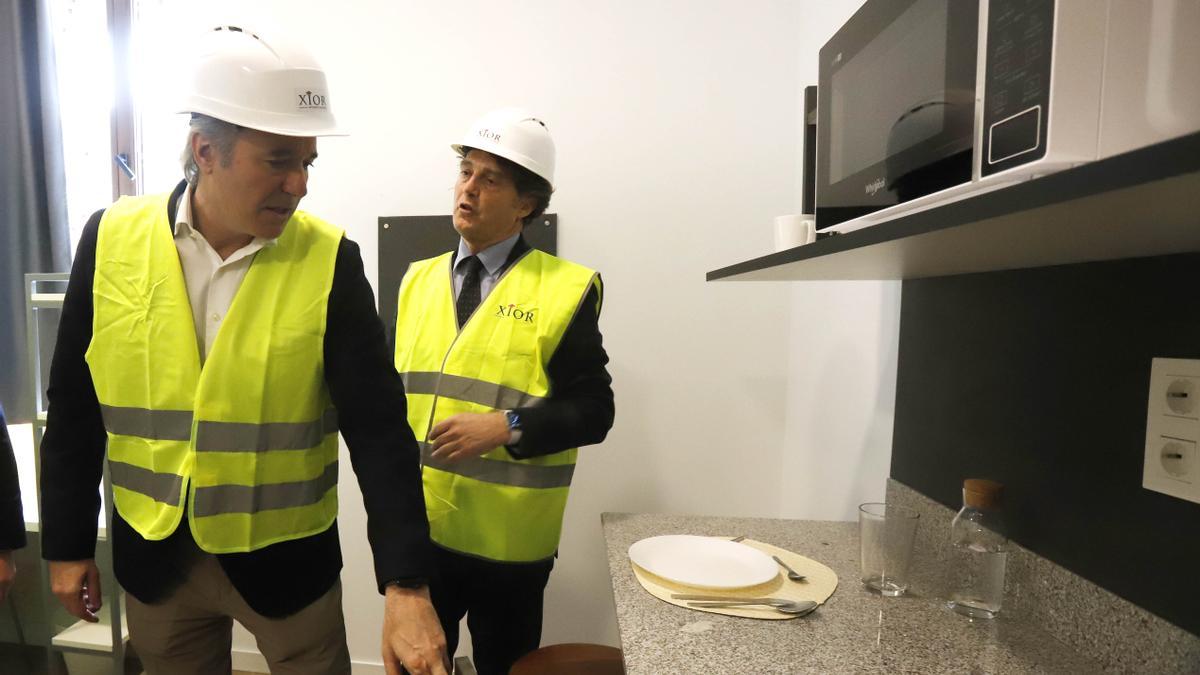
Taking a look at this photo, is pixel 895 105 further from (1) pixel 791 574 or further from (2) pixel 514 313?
(2) pixel 514 313

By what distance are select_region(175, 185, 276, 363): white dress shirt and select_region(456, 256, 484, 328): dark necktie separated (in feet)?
1.79

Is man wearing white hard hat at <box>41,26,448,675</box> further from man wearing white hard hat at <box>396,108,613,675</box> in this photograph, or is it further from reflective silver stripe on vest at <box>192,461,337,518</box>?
man wearing white hard hat at <box>396,108,613,675</box>

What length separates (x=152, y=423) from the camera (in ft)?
3.21

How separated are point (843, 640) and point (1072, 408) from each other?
1.54 ft

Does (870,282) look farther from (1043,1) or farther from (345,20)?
(345,20)

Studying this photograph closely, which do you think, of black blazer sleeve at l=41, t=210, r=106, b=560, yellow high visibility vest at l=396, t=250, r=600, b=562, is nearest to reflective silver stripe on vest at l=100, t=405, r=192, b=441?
black blazer sleeve at l=41, t=210, r=106, b=560

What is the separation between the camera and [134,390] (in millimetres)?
985

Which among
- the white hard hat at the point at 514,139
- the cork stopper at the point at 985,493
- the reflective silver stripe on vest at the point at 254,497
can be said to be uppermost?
the white hard hat at the point at 514,139

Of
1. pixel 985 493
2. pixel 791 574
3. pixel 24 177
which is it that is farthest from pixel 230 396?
pixel 24 177

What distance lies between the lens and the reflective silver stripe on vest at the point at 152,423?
3.18 feet

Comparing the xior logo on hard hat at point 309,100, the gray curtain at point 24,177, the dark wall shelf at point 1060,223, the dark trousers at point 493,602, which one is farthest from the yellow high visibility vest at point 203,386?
the gray curtain at point 24,177

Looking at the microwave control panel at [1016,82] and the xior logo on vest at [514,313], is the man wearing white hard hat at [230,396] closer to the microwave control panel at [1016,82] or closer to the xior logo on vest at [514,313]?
the xior logo on vest at [514,313]

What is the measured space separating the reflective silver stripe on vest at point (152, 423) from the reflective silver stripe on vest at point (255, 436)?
1.5 inches

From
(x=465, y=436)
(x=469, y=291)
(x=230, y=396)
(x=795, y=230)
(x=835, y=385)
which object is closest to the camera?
(x=230, y=396)
